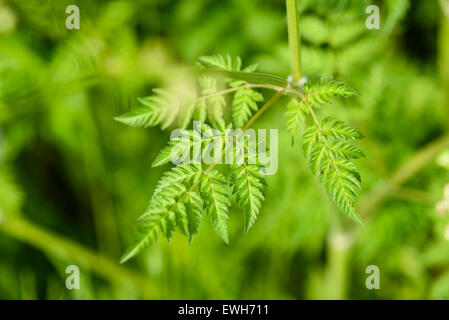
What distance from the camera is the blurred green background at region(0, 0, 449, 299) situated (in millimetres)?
1338

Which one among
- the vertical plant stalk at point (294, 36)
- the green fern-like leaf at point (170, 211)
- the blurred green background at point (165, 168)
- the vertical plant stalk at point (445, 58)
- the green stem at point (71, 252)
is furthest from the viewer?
the vertical plant stalk at point (445, 58)

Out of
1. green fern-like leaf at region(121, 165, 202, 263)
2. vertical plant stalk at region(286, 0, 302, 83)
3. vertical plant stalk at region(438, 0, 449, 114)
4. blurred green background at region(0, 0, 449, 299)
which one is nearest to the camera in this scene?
green fern-like leaf at region(121, 165, 202, 263)

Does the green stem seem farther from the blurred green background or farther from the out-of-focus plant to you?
the out-of-focus plant

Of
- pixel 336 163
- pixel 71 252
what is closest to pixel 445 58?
pixel 336 163

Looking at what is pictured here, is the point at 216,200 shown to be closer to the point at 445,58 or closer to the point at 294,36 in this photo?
the point at 294,36

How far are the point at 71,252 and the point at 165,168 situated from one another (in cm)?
53

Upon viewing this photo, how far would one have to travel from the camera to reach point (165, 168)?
185cm

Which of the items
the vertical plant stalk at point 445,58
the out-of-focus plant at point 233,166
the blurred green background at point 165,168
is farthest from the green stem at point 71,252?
the vertical plant stalk at point 445,58

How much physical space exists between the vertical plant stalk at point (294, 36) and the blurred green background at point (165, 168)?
1.42 ft

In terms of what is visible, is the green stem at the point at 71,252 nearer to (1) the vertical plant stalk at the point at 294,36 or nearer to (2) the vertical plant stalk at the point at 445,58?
(1) the vertical plant stalk at the point at 294,36

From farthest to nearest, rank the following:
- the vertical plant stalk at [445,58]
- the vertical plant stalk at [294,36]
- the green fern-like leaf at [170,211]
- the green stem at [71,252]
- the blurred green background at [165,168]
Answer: the vertical plant stalk at [445,58] < the green stem at [71,252] < the blurred green background at [165,168] < the vertical plant stalk at [294,36] < the green fern-like leaf at [170,211]

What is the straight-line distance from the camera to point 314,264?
69.0 inches

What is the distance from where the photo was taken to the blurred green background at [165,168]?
52.7 inches

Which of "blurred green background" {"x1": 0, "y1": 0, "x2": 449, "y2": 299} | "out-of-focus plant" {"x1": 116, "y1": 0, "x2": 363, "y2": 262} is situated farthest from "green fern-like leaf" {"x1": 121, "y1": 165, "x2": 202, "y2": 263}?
"blurred green background" {"x1": 0, "y1": 0, "x2": 449, "y2": 299}
